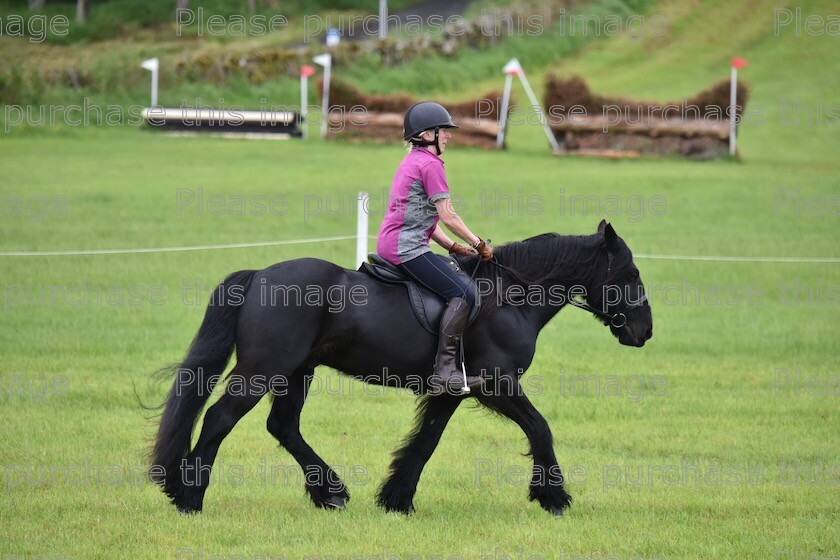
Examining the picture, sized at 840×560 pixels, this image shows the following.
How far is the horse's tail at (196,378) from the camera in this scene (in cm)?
668

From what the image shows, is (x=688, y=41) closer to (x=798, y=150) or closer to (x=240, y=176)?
(x=798, y=150)

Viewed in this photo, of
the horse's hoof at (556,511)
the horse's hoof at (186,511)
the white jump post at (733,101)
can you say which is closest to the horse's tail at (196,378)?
the horse's hoof at (186,511)

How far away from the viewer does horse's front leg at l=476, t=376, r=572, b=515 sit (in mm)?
6992

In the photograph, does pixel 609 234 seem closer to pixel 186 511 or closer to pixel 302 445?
pixel 302 445

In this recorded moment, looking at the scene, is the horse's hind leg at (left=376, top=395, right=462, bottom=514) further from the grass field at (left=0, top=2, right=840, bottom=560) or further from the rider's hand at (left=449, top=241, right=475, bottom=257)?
the rider's hand at (left=449, top=241, right=475, bottom=257)

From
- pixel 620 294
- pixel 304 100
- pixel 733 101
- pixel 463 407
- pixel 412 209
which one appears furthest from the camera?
pixel 304 100

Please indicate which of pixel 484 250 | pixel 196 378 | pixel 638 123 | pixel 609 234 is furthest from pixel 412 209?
pixel 638 123

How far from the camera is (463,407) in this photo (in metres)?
10.1

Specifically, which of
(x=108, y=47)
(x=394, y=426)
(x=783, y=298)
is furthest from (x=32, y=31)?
(x=394, y=426)

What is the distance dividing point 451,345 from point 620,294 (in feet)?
4.57

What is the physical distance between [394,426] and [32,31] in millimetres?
36536

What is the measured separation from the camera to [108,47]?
41.8 metres

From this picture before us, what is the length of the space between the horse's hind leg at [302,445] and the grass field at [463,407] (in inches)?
5.7

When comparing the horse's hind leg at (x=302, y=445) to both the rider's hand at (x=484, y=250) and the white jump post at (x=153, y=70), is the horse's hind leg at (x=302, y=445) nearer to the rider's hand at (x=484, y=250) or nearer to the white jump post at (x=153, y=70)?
the rider's hand at (x=484, y=250)
